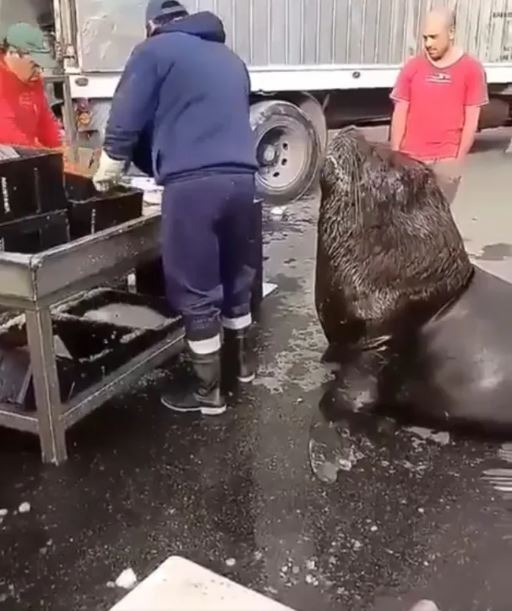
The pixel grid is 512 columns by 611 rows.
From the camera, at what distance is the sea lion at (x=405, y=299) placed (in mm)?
2904

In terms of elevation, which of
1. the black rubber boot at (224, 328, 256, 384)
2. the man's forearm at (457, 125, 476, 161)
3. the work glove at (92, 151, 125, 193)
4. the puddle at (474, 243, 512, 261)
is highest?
the work glove at (92, 151, 125, 193)

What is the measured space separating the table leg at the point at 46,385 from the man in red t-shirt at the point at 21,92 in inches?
73.2

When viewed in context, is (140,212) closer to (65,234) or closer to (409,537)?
(65,234)

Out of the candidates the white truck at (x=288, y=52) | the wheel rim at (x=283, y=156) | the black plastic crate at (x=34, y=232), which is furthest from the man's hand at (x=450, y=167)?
the wheel rim at (x=283, y=156)

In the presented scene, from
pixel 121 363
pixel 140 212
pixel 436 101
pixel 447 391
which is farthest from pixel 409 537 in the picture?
pixel 436 101

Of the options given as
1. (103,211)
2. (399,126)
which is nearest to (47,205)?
(103,211)

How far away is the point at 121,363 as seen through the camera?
10.6ft

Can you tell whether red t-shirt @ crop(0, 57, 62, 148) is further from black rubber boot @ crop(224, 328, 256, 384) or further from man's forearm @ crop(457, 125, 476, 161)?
man's forearm @ crop(457, 125, 476, 161)

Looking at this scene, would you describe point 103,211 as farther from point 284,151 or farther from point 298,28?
point 298,28

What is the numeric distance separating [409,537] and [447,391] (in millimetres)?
656

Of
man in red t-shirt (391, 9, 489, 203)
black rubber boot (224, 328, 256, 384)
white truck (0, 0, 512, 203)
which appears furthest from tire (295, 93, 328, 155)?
black rubber boot (224, 328, 256, 384)

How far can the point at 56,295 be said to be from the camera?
273 cm

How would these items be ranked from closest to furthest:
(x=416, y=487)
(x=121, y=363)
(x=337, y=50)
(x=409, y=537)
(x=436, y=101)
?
(x=409, y=537)
(x=416, y=487)
(x=121, y=363)
(x=436, y=101)
(x=337, y=50)

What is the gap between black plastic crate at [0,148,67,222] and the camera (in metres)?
2.96
